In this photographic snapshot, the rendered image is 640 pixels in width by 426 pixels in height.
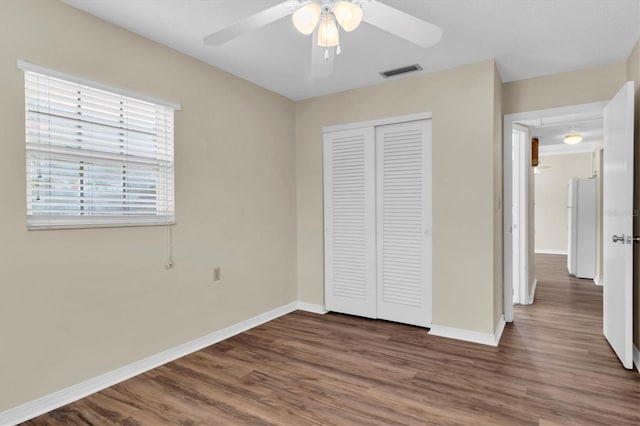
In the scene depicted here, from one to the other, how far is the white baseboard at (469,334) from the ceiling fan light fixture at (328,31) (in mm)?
2689

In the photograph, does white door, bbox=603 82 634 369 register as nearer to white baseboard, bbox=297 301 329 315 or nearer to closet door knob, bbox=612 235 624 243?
closet door knob, bbox=612 235 624 243

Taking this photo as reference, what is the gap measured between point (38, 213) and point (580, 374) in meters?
3.73

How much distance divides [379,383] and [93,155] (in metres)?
2.46

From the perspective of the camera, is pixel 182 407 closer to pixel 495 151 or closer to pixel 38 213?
pixel 38 213

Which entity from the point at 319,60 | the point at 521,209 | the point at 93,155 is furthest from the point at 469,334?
the point at 93,155

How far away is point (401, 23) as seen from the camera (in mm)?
1625

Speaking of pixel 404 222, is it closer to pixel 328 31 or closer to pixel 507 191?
pixel 507 191

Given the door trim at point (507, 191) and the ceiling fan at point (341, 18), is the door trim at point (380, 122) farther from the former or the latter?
the ceiling fan at point (341, 18)

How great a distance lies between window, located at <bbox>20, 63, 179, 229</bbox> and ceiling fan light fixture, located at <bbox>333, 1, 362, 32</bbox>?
5.68 ft

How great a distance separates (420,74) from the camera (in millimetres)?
3400

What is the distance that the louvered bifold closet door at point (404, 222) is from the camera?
348 centimetres

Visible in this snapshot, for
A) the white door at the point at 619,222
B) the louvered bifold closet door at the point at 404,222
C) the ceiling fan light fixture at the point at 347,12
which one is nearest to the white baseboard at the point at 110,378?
the louvered bifold closet door at the point at 404,222

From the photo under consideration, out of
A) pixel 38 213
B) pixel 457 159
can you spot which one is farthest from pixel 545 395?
pixel 38 213

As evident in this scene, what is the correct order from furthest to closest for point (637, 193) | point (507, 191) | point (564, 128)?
1. point (564, 128)
2. point (507, 191)
3. point (637, 193)
